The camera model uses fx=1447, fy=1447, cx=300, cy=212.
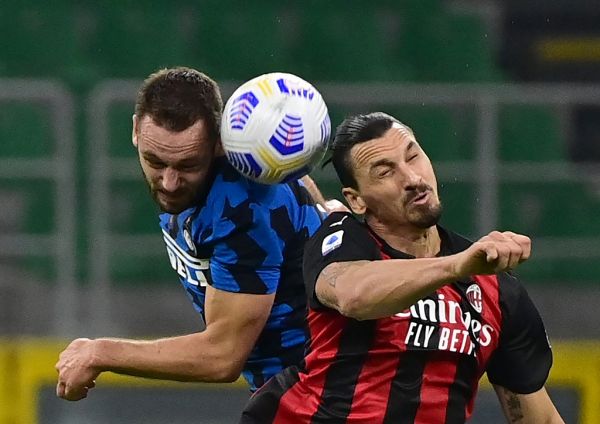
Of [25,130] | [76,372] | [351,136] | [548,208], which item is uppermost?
[351,136]

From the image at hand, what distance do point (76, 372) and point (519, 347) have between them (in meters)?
1.14

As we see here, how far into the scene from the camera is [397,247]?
3615 mm

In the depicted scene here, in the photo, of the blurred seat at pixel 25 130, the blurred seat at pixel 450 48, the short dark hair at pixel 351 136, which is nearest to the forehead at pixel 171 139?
the short dark hair at pixel 351 136

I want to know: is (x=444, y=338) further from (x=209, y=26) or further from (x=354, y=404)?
(x=209, y=26)

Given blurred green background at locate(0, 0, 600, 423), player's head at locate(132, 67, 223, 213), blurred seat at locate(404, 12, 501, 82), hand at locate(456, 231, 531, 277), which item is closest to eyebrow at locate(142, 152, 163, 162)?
player's head at locate(132, 67, 223, 213)

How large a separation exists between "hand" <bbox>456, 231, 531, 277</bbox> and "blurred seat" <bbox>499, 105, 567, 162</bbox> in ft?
17.8

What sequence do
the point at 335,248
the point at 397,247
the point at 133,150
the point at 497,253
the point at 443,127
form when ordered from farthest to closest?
the point at 443,127
the point at 133,150
the point at 397,247
the point at 335,248
the point at 497,253

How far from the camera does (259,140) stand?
3.62 meters

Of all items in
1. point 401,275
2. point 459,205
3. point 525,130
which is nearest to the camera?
point 401,275

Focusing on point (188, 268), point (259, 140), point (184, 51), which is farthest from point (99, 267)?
point (259, 140)

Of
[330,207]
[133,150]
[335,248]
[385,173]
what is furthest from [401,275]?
[133,150]

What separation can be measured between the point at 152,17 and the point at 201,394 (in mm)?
3235

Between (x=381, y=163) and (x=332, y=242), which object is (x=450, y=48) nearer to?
(x=381, y=163)

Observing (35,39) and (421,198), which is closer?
(421,198)
